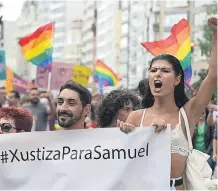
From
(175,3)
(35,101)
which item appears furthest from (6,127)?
(175,3)

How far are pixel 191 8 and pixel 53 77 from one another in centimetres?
6603

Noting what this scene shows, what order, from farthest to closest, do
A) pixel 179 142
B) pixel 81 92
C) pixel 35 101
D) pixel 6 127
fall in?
pixel 35 101, pixel 6 127, pixel 81 92, pixel 179 142

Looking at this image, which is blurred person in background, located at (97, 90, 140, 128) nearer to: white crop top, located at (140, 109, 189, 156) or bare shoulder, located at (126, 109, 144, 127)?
bare shoulder, located at (126, 109, 144, 127)

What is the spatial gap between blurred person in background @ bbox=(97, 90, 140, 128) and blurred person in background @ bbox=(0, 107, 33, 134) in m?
0.60

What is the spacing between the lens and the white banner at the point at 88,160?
218 inches

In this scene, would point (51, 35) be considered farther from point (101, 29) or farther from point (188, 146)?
point (101, 29)

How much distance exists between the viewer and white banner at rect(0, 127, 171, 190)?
5547 millimetres

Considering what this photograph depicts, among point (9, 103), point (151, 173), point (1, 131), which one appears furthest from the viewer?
point (9, 103)

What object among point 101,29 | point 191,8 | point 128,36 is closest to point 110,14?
point 101,29

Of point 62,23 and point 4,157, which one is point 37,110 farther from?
point 62,23

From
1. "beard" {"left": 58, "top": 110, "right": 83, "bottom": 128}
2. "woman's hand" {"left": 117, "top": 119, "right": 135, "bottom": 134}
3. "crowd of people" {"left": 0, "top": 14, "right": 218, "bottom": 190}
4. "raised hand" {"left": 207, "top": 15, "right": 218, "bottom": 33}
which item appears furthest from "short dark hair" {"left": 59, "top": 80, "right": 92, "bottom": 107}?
"raised hand" {"left": 207, "top": 15, "right": 218, "bottom": 33}

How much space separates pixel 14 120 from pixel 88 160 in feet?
3.58

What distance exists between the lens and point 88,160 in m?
5.66

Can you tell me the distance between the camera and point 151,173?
18.1 feet
